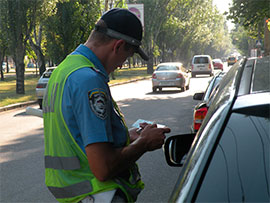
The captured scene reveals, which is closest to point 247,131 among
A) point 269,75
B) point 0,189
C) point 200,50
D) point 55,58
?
point 269,75

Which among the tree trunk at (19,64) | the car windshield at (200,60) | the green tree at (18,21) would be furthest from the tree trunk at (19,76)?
the car windshield at (200,60)

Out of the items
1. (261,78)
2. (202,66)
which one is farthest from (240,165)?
(202,66)

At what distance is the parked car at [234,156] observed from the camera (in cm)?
158

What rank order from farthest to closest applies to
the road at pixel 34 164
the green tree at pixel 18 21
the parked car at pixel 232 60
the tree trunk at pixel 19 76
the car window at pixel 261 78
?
the parked car at pixel 232 60
the tree trunk at pixel 19 76
the green tree at pixel 18 21
the road at pixel 34 164
the car window at pixel 261 78

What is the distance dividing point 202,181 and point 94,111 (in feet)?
1.86

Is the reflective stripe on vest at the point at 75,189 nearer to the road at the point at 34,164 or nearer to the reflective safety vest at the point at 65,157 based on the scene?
the reflective safety vest at the point at 65,157

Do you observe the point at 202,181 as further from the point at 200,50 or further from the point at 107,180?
the point at 200,50

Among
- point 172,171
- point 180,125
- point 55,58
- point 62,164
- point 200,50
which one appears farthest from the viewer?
point 200,50

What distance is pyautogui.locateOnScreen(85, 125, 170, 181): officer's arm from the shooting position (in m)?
1.93

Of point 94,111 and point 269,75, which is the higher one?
point 269,75

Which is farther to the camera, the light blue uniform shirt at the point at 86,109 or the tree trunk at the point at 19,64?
the tree trunk at the point at 19,64

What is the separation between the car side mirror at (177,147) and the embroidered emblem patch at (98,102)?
663 mm

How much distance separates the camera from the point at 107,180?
203cm

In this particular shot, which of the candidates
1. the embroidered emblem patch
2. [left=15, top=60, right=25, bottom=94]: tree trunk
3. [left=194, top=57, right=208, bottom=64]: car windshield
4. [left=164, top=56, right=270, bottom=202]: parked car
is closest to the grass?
[left=15, top=60, right=25, bottom=94]: tree trunk
